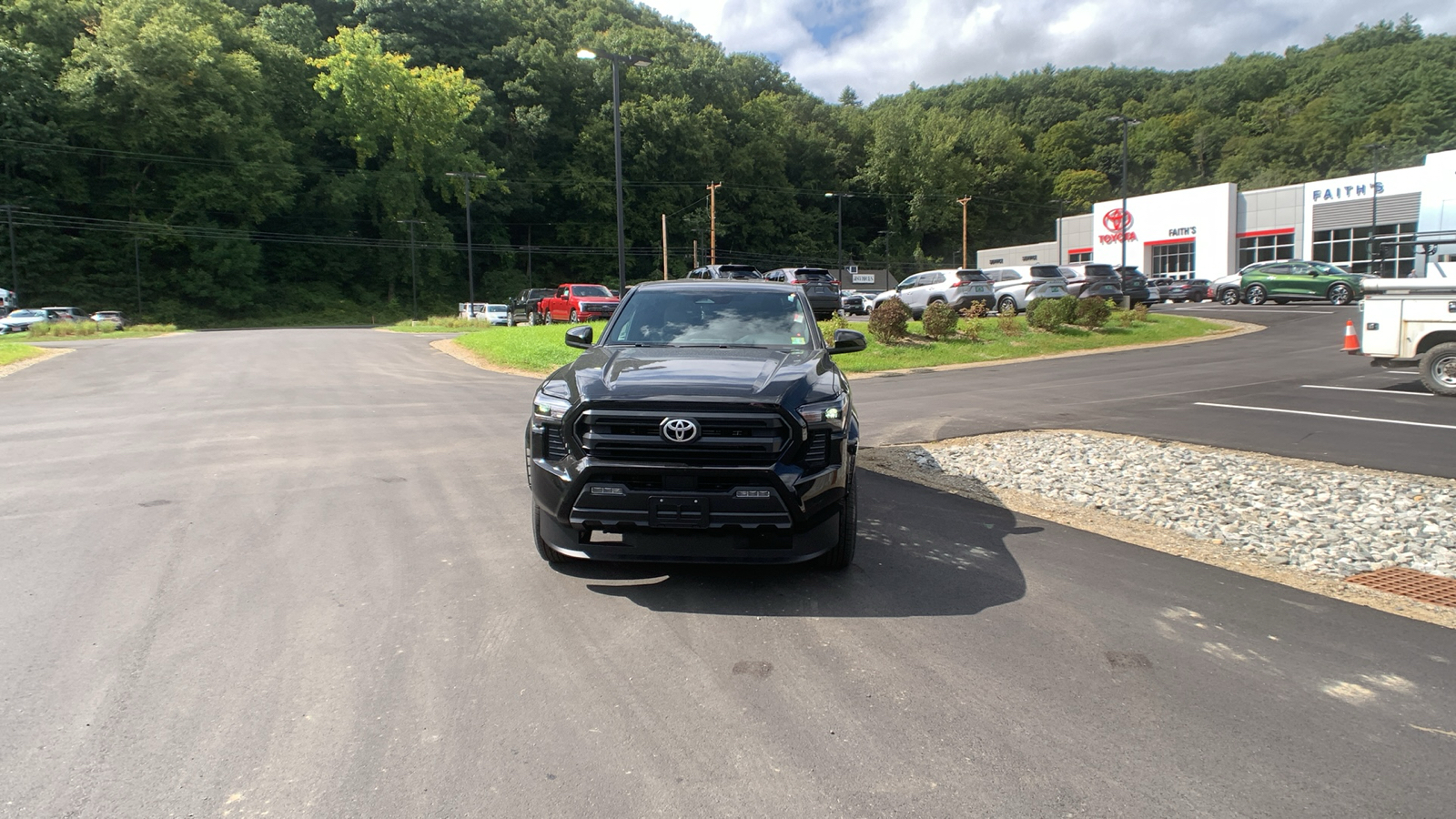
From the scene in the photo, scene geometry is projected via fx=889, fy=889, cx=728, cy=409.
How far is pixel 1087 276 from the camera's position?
30.9m

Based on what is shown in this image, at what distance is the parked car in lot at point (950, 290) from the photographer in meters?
29.0

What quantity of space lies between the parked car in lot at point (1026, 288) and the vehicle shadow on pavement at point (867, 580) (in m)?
24.1

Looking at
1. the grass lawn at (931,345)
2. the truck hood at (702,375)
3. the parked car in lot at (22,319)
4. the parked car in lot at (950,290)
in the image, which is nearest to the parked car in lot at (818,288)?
the grass lawn at (931,345)

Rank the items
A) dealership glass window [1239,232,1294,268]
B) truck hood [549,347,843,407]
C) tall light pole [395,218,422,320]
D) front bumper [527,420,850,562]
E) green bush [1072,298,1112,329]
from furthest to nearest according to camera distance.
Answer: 1. tall light pole [395,218,422,320]
2. dealership glass window [1239,232,1294,268]
3. green bush [1072,298,1112,329]
4. truck hood [549,347,843,407]
5. front bumper [527,420,850,562]

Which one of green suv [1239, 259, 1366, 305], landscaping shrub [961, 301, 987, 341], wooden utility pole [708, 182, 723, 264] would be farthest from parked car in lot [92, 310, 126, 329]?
green suv [1239, 259, 1366, 305]

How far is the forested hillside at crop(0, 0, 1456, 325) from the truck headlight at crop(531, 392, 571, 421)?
59886 mm

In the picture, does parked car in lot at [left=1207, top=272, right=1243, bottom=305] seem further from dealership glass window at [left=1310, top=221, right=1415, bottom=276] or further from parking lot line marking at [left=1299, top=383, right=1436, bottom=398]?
parking lot line marking at [left=1299, top=383, right=1436, bottom=398]

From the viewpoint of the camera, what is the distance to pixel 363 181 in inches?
2500

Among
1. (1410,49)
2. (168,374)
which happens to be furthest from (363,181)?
(1410,49)

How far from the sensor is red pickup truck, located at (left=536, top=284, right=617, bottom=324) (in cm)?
3412

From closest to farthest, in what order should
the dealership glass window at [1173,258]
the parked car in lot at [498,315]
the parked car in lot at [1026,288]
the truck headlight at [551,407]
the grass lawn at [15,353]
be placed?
the truck headlight at [551,407]
the grass lawn at [15,353]
the parked car in lot at [1026,288]
the parked car in lot at [498,315]
the dealership glass window at [1173,258]

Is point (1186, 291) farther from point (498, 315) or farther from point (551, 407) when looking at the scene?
point (551, 407)

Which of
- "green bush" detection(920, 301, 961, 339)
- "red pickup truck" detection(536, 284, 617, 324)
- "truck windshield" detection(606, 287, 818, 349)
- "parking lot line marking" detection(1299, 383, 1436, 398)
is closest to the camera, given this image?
"truck windshield" detection(606, 287, 818, 349)

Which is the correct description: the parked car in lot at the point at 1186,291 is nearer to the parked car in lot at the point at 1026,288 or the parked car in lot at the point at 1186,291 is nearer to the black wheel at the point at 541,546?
the parked car in lot at the point at 1026,288
